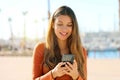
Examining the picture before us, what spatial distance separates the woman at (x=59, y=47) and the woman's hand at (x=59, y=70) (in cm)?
2

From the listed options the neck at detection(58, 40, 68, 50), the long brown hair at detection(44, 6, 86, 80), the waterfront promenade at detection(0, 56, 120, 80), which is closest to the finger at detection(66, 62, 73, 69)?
the long brown hair at detection(44, 6, 86, 80)

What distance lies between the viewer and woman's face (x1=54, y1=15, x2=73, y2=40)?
10.8 feet

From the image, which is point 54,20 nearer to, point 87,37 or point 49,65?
point 49,65

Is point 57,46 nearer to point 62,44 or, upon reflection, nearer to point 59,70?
point 62,44

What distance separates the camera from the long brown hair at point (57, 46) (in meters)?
3.31

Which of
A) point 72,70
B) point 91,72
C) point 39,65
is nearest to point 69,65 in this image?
point 72,70

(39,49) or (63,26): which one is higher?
(63,26)

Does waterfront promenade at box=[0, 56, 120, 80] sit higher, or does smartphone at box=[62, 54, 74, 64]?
smartphone at box=[62, 54, 74, 64]

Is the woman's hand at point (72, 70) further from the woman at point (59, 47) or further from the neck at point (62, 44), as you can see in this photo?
the neck at point (62, 44)

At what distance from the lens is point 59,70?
10.4 ft

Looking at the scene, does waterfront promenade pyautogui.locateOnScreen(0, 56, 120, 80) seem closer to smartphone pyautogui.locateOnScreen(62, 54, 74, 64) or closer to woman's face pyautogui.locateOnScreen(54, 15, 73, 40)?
woman's face pyautogui.locateOnScreen(54, 15, 73, 40)

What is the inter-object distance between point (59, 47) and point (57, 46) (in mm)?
21

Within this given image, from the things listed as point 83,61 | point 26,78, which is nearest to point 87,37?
point 26,78

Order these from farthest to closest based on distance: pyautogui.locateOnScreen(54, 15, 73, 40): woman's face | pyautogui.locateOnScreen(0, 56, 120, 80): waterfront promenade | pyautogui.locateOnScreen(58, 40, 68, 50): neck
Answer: pyautogui.locateOnScreen(0, 56, 120, 80): waterfront promenade
pyautogui.locateOnScreen(58, 40, 68, 50): neck
pyautogui.locateOnScreen(54, 15, 73, 40): woman's face
